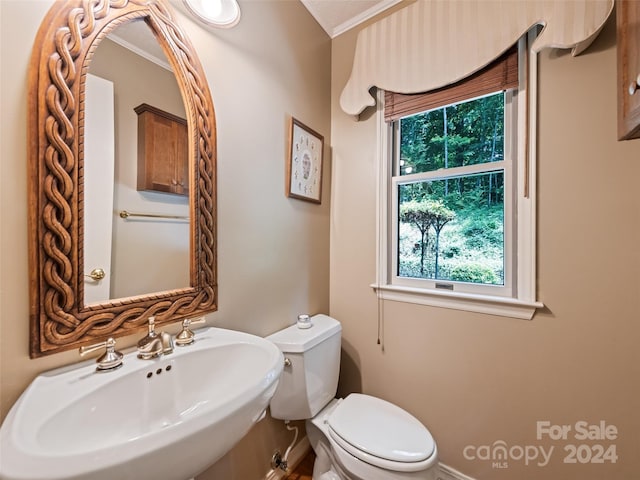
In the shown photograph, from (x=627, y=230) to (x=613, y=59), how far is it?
0.64 metres

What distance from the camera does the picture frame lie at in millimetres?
1337

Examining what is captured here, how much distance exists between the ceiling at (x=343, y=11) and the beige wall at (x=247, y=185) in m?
0.07

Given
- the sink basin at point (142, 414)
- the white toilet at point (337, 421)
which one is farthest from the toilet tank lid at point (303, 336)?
the sink basin at point (142, 414)

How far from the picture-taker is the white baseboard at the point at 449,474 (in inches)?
50.1

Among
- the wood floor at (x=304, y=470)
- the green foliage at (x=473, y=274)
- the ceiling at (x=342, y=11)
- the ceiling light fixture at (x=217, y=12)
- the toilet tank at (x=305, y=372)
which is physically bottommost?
the wood floor at (x=304, y=470)

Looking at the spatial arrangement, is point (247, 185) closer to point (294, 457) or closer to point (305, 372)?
point (305, 372)

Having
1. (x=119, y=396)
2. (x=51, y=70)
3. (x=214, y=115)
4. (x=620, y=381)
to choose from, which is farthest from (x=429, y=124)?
(x=119, y=396)

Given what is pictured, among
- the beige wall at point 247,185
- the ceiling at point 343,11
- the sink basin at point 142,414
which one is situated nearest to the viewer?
the sink basin at point 142,414

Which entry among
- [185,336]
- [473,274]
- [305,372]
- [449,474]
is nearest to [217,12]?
[185,336]

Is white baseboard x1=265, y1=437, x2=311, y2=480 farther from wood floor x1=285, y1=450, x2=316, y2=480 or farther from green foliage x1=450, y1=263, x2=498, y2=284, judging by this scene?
green foliage x1=450, y1=263, x2=498, y2=284

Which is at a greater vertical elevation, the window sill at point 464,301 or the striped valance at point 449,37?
the striped valance at point 449,37

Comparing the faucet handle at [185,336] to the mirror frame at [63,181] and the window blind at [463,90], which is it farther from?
the window blind at [463,90]

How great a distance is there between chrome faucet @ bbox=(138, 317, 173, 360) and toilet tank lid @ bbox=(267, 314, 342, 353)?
1.54 feet

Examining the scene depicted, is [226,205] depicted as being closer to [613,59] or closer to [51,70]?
[51,70]
